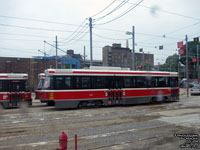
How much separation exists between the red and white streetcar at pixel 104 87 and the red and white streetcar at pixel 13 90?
2.29 m

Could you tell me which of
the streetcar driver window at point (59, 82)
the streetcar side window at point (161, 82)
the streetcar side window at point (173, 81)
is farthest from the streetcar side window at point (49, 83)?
the streetcar side window at point (173, 81)

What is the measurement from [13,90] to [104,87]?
7.46 meters

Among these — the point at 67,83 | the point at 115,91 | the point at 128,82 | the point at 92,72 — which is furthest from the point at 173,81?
the point at 67,83

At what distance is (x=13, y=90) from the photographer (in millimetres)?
16078

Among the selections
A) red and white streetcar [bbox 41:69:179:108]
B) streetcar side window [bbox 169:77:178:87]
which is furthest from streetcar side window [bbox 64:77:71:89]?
streetcar side window [bbox 169:77:178:87]

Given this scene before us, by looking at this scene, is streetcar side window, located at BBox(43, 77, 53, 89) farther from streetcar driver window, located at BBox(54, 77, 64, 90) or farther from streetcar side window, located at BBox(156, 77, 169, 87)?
streetcar side window, located at BBox(156, 77, 169, 87)

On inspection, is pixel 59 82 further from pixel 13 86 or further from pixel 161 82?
pixel 161 82

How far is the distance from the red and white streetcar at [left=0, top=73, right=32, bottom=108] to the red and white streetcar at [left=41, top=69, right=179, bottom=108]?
229 centimetres

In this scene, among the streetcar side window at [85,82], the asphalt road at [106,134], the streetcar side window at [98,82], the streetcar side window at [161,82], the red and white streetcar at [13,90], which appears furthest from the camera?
the streetcar side window at [161,82]

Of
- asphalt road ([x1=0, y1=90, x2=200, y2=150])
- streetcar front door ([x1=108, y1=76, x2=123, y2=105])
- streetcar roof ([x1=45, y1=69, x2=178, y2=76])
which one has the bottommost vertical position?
asphalt road ([x1=0, y1=90, x2=200, y2=150])

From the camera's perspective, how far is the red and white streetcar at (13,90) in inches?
620

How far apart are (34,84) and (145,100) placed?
1225 inches

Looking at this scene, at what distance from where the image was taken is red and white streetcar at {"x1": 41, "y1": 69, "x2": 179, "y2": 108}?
1470 cm

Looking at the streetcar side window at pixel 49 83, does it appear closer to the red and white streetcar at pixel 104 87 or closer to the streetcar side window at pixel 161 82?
the red and white streetcar at pixel 104 87
